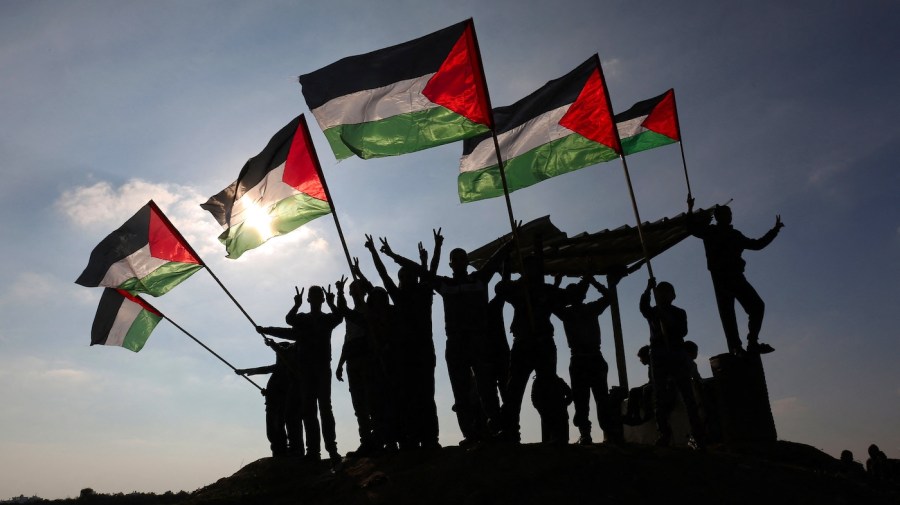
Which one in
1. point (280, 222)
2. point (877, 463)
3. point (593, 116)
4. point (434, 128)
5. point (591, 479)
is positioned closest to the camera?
point (591, 479)

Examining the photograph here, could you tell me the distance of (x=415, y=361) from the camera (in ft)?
25.5

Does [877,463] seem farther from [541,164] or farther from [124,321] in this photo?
[124,321]

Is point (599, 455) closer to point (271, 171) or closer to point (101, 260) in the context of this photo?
point (271, 171)

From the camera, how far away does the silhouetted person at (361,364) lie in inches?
331

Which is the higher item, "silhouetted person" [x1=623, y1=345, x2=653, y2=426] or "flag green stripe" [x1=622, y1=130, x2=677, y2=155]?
"flag green stripe" [x1=622, y1=130, x2=677, y2=155]

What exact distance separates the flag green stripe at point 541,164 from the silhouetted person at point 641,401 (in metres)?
2.80

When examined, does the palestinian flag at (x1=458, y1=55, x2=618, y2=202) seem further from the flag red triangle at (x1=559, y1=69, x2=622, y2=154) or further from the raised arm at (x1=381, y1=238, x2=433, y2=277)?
the raised arm at (x1=381, y1=238, x2=433, y2=277)

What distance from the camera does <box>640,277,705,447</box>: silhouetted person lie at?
23.4ft

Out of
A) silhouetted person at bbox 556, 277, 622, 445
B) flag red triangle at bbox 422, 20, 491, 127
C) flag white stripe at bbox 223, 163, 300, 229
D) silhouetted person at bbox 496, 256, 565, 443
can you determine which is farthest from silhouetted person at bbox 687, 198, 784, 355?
flag white stripe at bbox 223, 163, 300, 229

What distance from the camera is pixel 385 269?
26.7 feet

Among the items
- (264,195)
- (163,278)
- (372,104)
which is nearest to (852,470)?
(372,104)

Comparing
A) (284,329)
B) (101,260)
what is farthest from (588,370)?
(101,260)

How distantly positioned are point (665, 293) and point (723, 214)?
1812 millimetres

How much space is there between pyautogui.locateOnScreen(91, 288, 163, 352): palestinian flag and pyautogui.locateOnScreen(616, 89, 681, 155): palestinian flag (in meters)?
10.2
